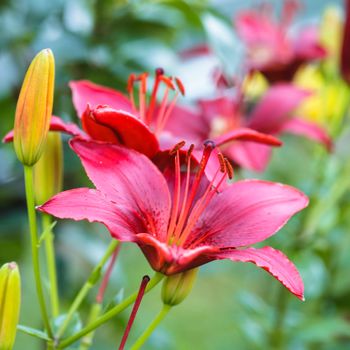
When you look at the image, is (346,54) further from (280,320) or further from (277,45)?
(280,320)

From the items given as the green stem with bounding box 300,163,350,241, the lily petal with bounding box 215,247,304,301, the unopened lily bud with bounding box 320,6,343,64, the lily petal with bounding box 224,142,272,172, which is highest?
the lily petal with bounding box 215,247,304,301

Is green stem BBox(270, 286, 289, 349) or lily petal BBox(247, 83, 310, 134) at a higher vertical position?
lily petal BBox(247, 83, 310, 134)

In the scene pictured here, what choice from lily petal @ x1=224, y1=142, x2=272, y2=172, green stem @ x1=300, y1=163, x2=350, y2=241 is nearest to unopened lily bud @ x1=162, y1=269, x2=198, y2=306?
lily petal @ x1=224, y1=142, x2=272, y2=172

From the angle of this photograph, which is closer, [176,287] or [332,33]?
[176,287]

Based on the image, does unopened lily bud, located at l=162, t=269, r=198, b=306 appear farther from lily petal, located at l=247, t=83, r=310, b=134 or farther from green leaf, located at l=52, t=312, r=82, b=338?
lily petal, located at l=247, t=83, r=310, b=134

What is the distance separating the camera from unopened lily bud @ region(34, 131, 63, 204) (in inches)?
20.6

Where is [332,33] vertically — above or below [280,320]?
above

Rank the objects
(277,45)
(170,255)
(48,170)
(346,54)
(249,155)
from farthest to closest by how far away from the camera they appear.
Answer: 1. (277,45)
2. (346,54)
3. (249,155)
4. (48,170)
5. (170,255)

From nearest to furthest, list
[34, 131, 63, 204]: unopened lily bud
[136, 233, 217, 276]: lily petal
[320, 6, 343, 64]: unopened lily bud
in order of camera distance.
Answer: [136, 233, 217, 276]: lily petal → [34, 131, 63, 204]: unopened lily bud → [320, 6, 343, 64]: unopened lily bud

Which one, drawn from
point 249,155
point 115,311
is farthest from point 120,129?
point 249,155

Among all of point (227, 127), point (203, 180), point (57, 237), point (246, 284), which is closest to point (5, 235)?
point (57, 237)

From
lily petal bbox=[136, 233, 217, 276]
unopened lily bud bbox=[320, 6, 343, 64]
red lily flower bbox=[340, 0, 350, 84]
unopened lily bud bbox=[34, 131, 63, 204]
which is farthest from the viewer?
unopened lily bud bbox=[320, 6, 343, 64]

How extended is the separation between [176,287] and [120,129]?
0.11 m

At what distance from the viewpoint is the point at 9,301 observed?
0.41 metres
